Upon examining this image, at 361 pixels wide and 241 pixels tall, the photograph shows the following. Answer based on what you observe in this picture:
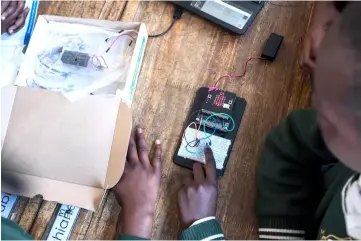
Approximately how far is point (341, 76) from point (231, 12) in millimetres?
738

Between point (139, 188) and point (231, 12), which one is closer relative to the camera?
point (139, 188)

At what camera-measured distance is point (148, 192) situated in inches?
36.1

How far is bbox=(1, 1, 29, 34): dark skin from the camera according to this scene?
104 cm

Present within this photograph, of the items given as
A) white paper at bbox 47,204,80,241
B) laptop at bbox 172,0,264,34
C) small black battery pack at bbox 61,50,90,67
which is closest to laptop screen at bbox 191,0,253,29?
laptop at bbox 172,0,264,34

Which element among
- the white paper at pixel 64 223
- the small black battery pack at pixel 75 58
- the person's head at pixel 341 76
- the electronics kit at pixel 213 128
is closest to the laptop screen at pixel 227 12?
the electronics kit at pixel 213 128

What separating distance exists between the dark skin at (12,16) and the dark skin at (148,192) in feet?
1.37

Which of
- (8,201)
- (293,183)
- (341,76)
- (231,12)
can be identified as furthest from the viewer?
(231,12)

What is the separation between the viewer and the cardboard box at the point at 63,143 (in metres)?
0.89

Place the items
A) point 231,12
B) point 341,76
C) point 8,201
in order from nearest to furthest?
point 341,76 → point 8,201 → point 231,12

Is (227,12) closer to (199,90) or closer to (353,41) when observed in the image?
(199,90)

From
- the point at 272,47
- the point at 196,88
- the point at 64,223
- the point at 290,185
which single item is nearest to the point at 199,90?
the point at 196,88

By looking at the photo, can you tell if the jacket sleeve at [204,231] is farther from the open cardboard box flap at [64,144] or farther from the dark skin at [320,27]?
the dark skin at [320,27]

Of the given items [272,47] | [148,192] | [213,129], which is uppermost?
[272,47]

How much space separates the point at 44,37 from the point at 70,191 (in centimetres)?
39
